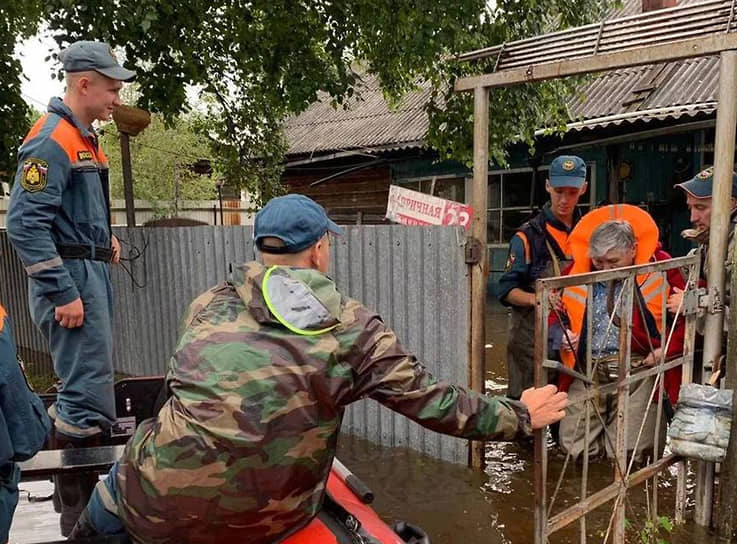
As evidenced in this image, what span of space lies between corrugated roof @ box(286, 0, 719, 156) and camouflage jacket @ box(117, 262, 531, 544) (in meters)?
4.84

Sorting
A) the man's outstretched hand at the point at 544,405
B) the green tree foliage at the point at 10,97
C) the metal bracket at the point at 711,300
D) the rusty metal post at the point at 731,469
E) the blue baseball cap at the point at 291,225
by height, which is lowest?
the rusty metal post at the point at 731,469

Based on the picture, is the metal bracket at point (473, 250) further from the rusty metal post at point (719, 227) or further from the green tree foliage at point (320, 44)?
the green tree foliage at point (320, 44)

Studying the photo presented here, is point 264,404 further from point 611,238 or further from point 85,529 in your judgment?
point 611,238

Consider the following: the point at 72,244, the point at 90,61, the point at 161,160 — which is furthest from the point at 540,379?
the point at 161,160

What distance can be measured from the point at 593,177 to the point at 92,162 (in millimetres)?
9243

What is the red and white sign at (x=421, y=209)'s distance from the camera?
3973mm

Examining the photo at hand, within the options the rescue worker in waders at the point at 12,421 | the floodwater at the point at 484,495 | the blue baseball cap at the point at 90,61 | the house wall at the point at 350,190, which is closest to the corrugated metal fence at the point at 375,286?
the floodwater at the point at 484,495

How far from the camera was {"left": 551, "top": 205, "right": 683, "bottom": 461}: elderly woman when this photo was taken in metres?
3.25

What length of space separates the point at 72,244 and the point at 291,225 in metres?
1.53

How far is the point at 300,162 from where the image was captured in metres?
14.3

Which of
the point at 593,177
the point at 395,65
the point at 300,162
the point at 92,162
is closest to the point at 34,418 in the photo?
the point at 92,162

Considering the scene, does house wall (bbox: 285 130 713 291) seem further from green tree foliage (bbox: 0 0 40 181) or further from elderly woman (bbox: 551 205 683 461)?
green tree foliage (bbox: 0 0 40 181)

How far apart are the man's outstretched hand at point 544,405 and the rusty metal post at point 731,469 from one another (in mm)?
1296

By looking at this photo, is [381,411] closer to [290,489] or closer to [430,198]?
[430,198]
